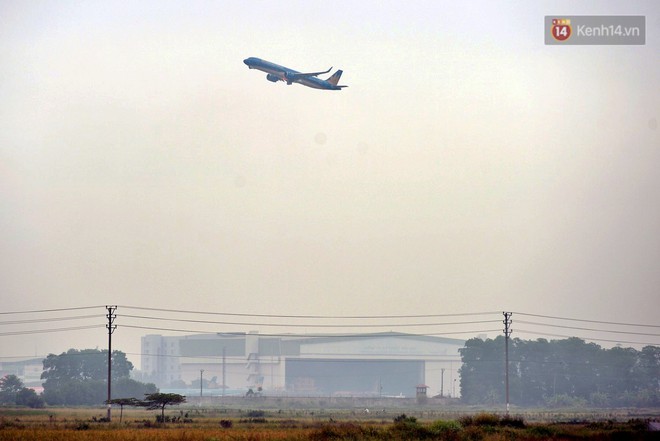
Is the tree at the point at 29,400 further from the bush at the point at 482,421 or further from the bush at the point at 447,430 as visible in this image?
the bush at the point at 447,430

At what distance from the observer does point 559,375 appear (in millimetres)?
180000

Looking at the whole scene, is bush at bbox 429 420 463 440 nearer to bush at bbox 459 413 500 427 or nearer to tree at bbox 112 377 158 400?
bush at bbox 459 413 500 427

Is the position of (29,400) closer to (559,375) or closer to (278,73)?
(278,73)

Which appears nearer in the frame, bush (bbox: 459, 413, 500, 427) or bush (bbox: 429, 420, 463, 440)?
bush (bbox: 429, 420, 463, 440)

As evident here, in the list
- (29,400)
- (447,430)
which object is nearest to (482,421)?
(447,430)

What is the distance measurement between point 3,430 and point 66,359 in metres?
129

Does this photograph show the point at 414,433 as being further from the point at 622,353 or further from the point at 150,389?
the point at 622,353

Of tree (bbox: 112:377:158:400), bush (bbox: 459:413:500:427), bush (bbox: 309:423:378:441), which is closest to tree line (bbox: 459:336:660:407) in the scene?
tree (bbox: 112:377:158:400)

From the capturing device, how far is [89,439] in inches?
2479

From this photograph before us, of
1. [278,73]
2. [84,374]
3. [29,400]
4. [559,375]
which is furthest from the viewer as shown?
[84,374]

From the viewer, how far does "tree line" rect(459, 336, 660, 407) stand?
566 ft

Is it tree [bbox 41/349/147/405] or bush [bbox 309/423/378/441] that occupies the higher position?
bush [bbox 309/423/378/441]

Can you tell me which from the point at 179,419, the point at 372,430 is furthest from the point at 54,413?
the point at 372,430

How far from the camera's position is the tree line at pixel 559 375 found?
6786 inches
